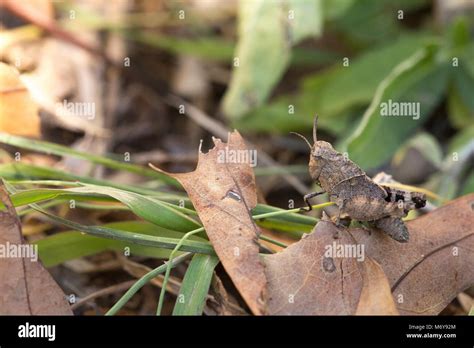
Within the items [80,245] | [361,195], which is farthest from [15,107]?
[361,195]

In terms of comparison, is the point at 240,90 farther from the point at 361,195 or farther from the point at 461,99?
the point at 361,195

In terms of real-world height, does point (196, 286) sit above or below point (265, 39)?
below

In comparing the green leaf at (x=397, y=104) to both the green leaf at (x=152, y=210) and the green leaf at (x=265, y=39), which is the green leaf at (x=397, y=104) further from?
the green leaf at (x=152, y=210)

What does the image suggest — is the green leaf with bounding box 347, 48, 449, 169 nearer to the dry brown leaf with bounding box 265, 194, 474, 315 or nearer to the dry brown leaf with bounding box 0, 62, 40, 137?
the dry brown leaf with bounding box 265, 194, 474, 315

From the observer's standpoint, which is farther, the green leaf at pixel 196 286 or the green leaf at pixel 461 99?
the green leaf at pixel 461 99

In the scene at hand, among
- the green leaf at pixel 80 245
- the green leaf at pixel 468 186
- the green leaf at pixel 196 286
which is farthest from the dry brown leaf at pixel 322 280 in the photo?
Result: the green leaf at pixel 468 186
